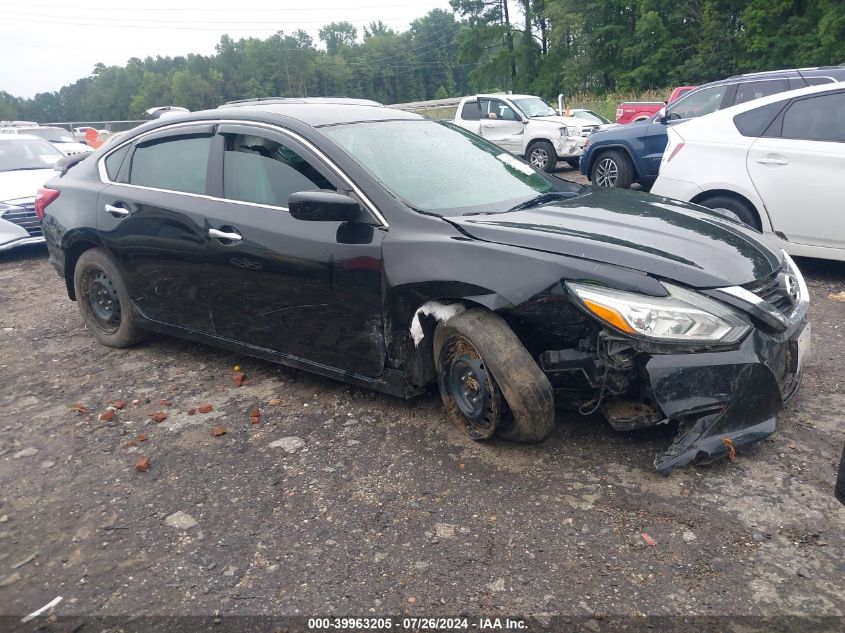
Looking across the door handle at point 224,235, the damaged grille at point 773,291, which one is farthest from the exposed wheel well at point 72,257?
the damaged grille at point 773,291

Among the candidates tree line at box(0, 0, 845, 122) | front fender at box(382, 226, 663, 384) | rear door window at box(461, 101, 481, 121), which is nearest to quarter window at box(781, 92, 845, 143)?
front fender at box(382, 226, 663, 384)

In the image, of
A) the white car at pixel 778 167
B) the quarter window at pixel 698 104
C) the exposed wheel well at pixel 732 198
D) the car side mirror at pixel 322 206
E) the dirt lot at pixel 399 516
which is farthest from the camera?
the quarter window at pixel 698 104

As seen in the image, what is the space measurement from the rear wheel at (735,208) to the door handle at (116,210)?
181 inches

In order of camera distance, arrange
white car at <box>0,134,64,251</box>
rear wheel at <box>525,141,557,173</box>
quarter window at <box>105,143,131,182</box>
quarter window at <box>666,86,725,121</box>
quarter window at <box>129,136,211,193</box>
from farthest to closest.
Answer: rear wheel at <box>525,141,557,173</box> < quarter window at <box>666,86,725,121</box> < white car at <box>0,134,64,251</box> < quarter window at <box>105,143,131,182</box> < quarter window at <box>129,136,211,193</box>

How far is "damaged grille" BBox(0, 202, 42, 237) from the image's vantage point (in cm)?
913

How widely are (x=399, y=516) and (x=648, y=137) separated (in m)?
8.79

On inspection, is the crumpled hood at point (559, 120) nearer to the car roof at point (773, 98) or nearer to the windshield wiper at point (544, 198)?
the car roof at point (773, 98)

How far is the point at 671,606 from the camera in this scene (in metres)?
2.32

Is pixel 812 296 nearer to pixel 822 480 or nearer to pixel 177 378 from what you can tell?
pixel 822 480

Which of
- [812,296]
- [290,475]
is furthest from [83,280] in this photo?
[812,296]

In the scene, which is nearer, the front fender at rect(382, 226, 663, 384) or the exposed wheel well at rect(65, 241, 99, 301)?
the front fender at rect(382, 226, 663, 384)

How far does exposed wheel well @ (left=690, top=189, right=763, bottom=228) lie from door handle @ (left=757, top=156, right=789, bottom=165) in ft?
1.06

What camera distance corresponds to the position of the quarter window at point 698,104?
391 inches

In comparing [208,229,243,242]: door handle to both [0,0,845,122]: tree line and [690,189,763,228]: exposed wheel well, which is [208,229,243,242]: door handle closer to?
[690,189,763,228]: exposed wheel well
